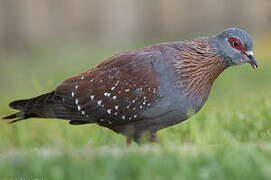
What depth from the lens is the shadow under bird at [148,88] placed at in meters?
4.70

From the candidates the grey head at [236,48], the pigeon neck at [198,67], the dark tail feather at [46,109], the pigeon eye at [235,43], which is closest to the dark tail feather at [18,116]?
the dark tail feather at [46,109]

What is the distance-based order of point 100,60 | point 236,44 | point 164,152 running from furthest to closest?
point 100,60, point 236,44, point 164,152

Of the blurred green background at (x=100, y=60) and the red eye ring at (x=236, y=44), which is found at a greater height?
the red eye ring at (x=236, y=44)

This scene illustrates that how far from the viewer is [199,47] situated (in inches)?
200

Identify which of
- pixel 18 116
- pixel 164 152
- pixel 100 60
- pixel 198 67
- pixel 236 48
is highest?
pixel 236 48

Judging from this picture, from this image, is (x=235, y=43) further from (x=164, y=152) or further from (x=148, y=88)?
(x=164, y=152)

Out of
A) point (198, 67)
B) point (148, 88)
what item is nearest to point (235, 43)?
point (198, 67)

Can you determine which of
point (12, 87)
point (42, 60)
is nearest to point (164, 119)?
point (12, 87)

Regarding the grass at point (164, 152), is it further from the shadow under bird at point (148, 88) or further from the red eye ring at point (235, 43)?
the red eye ring at point (235, 43)

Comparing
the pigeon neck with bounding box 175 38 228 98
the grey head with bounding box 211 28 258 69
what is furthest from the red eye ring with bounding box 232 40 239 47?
the pigeon neck with bounding box 175 38 228 98

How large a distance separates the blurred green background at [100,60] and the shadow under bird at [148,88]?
20 cm

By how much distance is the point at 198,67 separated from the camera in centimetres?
496

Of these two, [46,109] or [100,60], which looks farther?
[100,60]

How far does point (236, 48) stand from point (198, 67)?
1.27ft
